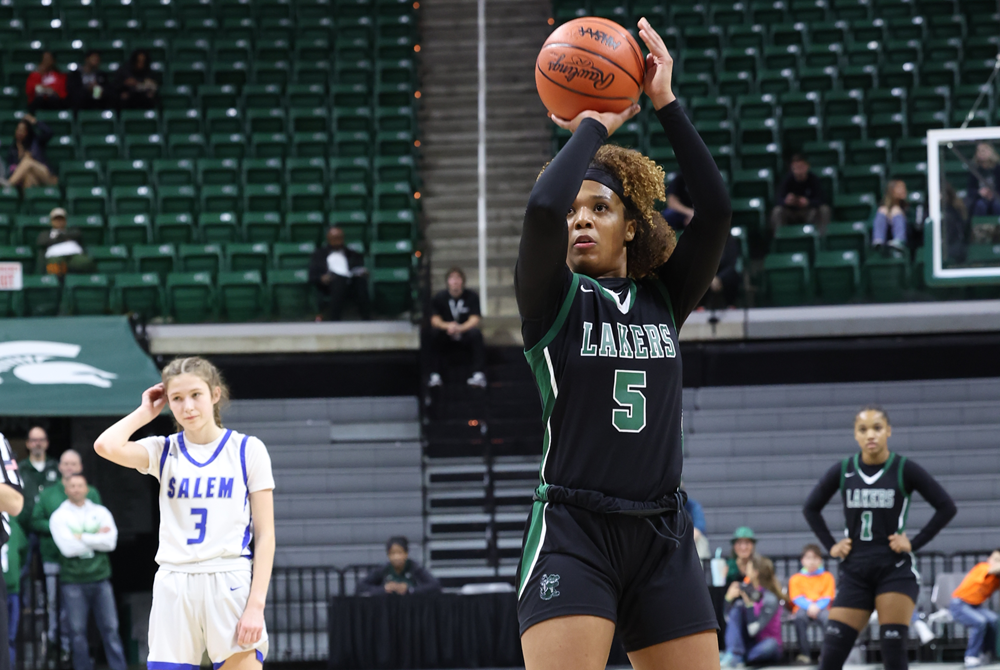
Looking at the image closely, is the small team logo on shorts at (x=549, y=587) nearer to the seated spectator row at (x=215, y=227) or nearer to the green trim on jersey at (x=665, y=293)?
the green trim on jersey at (x=665, y=293)

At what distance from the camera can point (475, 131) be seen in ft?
57.8

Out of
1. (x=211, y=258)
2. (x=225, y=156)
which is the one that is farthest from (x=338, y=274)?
(x=225, y=156)

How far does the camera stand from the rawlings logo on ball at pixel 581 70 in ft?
10.3

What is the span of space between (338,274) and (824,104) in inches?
283

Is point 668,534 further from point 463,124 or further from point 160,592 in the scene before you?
point 463,124

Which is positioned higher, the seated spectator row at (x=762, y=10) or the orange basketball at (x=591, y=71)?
the seated spectator row at (x=762, y=10)

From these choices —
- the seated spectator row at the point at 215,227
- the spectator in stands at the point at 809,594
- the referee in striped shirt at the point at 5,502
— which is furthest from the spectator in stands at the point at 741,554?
the referee in striped shirt at the point at 5,502

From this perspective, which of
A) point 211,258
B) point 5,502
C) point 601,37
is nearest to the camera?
point 601,37

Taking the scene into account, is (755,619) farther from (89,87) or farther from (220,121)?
(89,87)

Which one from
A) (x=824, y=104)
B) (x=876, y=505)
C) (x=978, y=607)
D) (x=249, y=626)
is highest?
(x=824, y=104)

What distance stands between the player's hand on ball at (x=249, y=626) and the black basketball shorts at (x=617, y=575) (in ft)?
6.02

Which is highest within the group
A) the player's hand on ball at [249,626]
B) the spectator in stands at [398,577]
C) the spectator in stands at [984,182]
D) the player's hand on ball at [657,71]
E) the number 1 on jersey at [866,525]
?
the spectator in stands at [984,182]

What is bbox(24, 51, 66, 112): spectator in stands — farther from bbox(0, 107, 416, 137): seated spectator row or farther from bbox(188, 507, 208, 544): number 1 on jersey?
bbox(188, 507, 208, 544): number 1 on jersey

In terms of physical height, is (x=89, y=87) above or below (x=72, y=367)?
above
